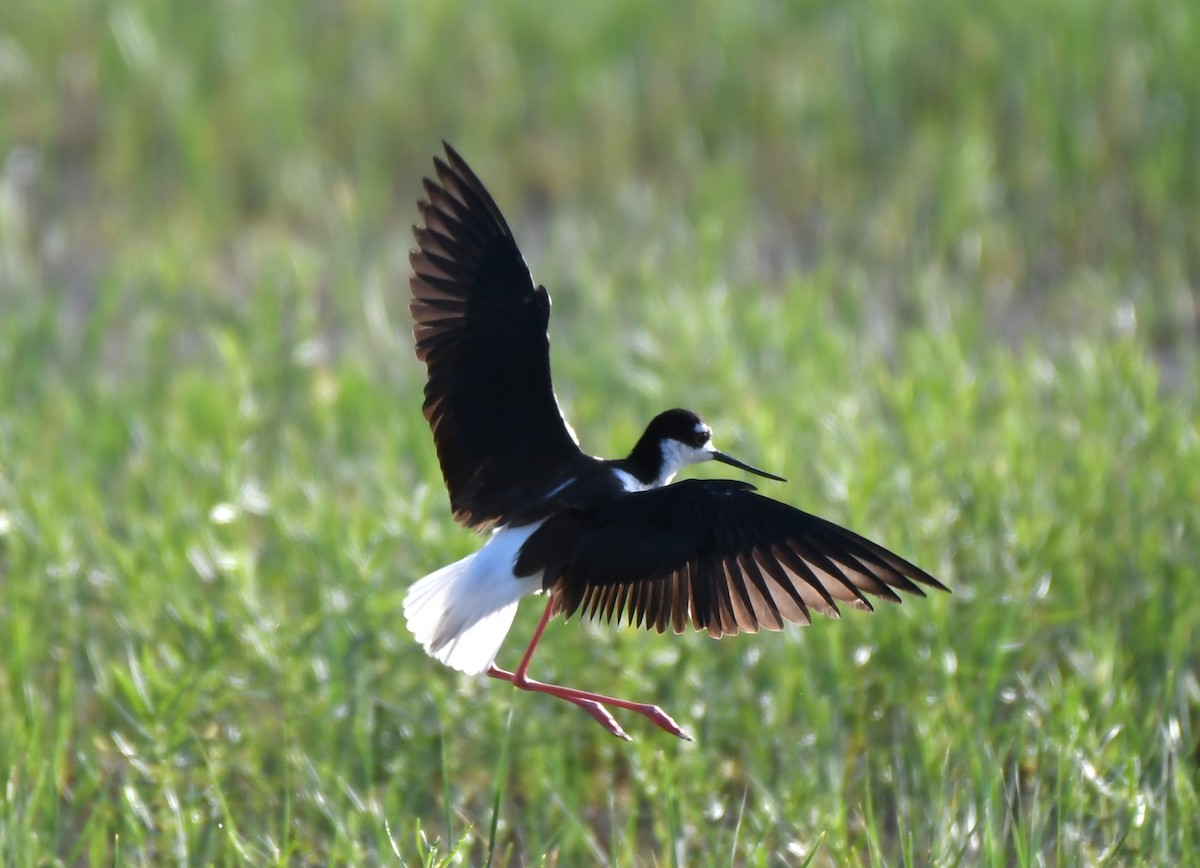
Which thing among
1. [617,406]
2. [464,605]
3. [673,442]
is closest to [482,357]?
[673,442]

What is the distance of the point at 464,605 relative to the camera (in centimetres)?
248

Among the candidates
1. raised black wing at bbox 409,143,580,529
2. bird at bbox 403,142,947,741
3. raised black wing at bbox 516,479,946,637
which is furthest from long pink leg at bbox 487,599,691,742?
raised black wing at bbox 409,143,580,529

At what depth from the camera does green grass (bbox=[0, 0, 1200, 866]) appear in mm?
2883

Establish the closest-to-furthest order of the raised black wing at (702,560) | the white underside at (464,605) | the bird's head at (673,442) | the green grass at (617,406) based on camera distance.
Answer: the raised black wing at (702,560) < the white underside at (464,605) < the bird's head at (673,442) < the green grass at (617,406)

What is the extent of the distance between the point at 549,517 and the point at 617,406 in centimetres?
177

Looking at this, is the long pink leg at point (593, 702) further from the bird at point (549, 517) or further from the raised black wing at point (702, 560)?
the raised black wing at point (702, 560)

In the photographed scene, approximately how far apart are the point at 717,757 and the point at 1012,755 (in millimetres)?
538

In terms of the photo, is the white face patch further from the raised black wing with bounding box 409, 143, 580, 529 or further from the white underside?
the white underside

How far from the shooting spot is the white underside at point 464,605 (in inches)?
97.3

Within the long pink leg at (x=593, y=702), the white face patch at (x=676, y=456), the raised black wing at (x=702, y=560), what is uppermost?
the white face patch at (x=676, y=456)

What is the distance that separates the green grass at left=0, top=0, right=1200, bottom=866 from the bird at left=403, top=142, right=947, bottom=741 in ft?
0.80

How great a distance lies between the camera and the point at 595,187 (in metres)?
6.29

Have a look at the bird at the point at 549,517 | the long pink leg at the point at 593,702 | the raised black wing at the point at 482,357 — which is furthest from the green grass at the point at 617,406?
the raised black wing at the point at 482,357

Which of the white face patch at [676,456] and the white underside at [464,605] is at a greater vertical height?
the white face patch at [676,456]
